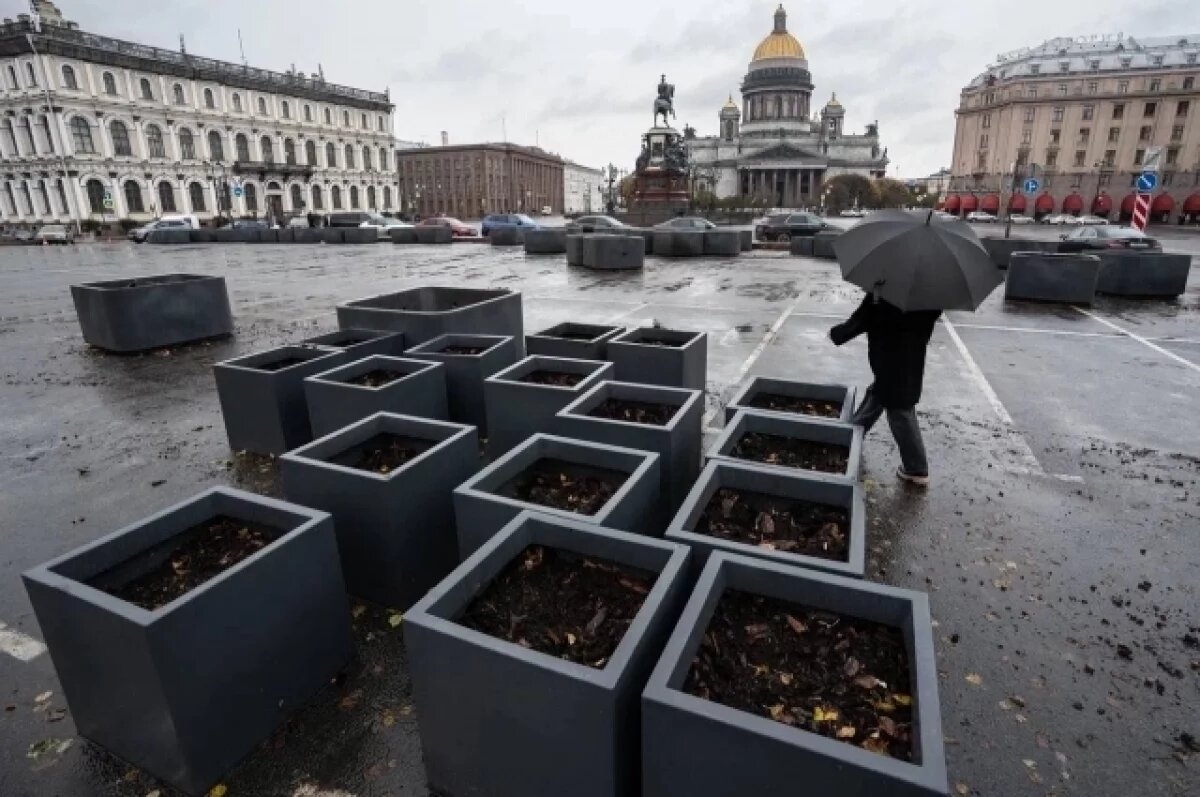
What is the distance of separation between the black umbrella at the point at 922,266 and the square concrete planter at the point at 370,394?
362cm

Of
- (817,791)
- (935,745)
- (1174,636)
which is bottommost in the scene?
(1174,636)

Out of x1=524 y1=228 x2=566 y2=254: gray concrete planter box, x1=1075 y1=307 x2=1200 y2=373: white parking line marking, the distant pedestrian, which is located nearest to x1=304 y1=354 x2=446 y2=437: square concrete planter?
the distant pedestrian

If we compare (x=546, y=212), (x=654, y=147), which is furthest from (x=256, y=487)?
(x=546, y=212)

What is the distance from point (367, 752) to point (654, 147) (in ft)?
139

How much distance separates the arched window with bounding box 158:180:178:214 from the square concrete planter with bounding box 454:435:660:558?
76.5 m

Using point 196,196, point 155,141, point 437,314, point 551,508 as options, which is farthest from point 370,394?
point 196,196

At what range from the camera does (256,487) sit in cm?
559

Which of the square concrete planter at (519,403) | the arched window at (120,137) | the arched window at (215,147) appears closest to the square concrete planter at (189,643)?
the square concrete planter at (519,403)

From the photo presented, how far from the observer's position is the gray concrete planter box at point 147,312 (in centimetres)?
1009

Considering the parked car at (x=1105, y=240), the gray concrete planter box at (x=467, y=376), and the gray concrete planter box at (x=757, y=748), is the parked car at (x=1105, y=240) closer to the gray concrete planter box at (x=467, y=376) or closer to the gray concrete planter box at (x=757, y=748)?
the gray concrete planter box at (x=467, y=376)

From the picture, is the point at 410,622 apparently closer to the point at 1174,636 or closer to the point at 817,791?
the point at 817,791

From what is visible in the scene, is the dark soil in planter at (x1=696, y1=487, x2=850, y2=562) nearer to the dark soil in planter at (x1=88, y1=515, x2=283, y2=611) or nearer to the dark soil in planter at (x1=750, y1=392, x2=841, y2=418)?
the dark soil in planter at (x1=750, y1=392, x2=841, y2=418)

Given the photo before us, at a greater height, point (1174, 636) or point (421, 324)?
point (421, 324)

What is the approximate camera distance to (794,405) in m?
5.54
